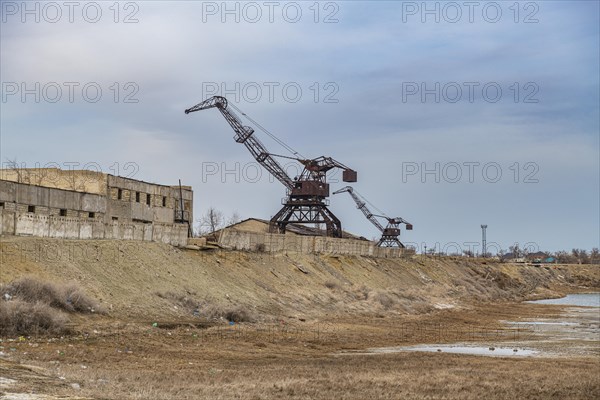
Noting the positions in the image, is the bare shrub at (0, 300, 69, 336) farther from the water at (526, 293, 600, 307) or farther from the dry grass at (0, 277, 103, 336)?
the water at (526, 293, 600, 307)

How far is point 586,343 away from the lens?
3591 centimetres

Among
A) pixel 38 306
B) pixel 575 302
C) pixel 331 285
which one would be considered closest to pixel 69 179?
pixel 331 285

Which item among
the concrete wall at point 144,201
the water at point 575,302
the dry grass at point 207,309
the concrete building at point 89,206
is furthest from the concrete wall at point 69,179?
the water at point 575,302

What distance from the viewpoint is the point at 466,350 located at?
107 ft

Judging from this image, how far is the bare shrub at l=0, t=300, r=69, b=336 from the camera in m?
26.1

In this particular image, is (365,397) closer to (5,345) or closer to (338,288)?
(5,345)

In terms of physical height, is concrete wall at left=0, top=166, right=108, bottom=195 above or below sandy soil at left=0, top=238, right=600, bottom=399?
above

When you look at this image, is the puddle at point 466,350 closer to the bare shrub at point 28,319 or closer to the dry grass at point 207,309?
the dry grass at point 207,309

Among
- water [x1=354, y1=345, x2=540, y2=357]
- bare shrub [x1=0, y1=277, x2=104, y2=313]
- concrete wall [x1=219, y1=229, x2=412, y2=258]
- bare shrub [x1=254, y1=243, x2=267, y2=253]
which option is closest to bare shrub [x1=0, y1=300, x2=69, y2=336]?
bare shrub [x1=0, y1=277, x2=104, y2=313]

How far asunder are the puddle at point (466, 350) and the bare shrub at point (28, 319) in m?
10.6

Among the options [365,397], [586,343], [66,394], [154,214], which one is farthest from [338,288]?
[66,394]

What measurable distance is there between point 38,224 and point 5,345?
14.2 meters

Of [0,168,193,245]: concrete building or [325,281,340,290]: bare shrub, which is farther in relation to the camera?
[325,281,340,290]: bare shrub

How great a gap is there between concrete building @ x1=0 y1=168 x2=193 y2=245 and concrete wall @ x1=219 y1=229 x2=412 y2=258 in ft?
13.2
